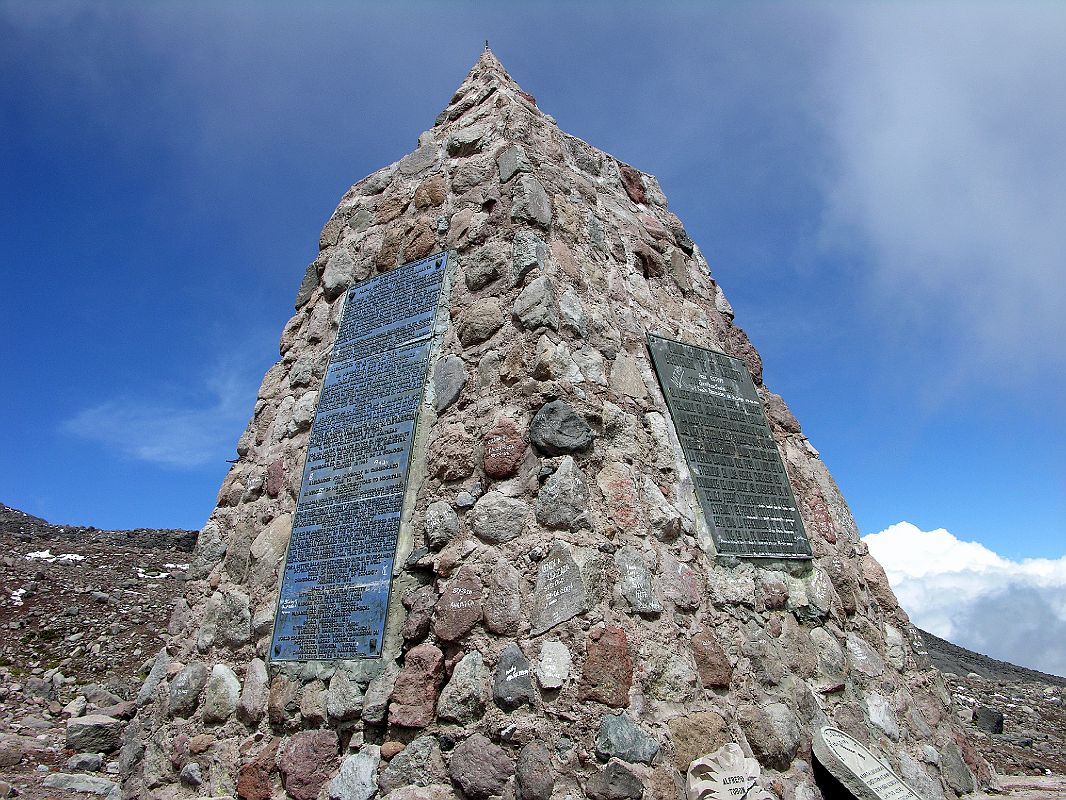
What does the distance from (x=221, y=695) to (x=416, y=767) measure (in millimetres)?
1766

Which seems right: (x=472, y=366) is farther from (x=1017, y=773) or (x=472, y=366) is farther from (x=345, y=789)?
(x=1017, y=773)

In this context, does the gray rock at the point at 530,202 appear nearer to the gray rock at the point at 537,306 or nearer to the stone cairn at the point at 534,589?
the stone cairn at the point at 534,589

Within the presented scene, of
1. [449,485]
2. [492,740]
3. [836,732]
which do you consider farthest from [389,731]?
[836,732]

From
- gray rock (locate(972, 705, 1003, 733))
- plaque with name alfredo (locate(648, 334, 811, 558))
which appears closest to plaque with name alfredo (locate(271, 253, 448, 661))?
plaque with name alfredo (locate(648, 334, 811, 558))

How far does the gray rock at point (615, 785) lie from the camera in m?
2.86

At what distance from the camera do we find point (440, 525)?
3844 millimetres

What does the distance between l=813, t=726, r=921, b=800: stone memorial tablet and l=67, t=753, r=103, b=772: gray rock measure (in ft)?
18.2

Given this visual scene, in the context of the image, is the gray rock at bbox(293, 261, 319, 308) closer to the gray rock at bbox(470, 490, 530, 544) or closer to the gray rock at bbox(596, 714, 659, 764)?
the gray rock at bbox(470, 490, 530, 544)

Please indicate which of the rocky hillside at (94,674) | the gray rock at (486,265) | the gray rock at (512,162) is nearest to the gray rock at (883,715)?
the rocky hillside at (94,674)

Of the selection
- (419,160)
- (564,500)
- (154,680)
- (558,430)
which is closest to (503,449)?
(558,430)

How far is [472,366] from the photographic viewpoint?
4.32 meters

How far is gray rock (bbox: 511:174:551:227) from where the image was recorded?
4680mm

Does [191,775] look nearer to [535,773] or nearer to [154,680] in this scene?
[154,680]

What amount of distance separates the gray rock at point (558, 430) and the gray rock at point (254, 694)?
7.41 feet
